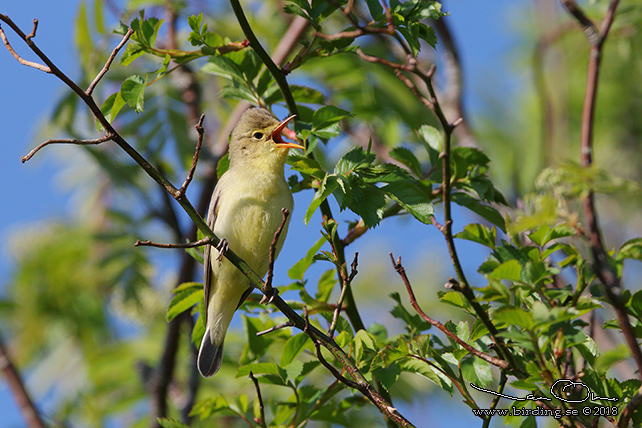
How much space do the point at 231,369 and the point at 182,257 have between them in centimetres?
99

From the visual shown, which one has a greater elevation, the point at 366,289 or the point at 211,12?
the point at 211,12

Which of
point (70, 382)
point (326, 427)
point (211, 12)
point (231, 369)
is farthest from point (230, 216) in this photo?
point (70, 382)

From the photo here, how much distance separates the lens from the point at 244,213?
12.5 feet

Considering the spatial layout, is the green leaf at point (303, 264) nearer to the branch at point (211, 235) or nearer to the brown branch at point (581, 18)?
the branch at point (211, 235)

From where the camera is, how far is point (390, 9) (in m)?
2.62

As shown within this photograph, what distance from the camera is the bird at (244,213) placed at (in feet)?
12.5

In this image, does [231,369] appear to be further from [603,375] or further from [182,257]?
[603,375]

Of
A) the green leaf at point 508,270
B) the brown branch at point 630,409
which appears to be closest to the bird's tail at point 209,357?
the green leaf at point 508,270

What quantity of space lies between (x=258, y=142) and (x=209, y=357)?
1.30 meters

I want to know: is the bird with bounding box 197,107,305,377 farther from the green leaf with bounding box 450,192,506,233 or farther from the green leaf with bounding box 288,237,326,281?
the green leaf with bounding box 450,192,506,233

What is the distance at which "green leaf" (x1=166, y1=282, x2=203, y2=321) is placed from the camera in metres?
3.14

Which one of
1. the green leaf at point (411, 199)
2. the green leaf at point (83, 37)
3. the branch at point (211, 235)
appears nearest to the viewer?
the branch at point (211, 235)

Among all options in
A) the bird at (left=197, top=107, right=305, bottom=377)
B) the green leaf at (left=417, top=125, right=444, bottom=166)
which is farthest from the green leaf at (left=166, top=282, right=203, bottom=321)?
the green leaf at (left=417, top=125, right=444, bottom=166)

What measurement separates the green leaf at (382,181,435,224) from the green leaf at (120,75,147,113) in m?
1.03
